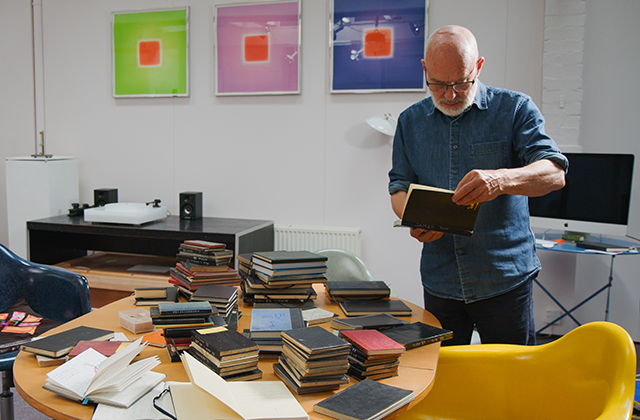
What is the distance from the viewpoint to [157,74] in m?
3.98

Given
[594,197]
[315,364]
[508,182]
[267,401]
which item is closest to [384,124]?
[594,197]

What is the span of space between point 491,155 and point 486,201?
0.73 ft

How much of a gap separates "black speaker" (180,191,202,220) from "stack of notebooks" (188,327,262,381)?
2.51m

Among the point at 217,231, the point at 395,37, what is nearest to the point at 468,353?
the point at 217,231

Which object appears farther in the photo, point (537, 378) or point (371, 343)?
point (537, 378)

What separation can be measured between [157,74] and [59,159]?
1.01 m

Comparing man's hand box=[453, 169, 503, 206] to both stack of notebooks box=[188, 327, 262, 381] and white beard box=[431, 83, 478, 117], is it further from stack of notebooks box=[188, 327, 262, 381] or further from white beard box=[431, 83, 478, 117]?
stack of notebooks box=[188, 327, 262, 381]

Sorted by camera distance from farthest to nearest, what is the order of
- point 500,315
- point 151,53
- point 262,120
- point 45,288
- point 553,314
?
1. point 151,53
2. point 262,120
3. point 553,314
4. point 45,288
5. point 500,315

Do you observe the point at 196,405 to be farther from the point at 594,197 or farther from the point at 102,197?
the point at 102,197

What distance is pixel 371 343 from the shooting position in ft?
4.27

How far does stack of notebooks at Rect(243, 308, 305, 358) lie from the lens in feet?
4.61

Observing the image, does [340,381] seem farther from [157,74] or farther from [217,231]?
[157,74]

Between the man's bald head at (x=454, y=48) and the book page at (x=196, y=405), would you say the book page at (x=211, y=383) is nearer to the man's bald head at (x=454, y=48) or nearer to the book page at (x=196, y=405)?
the book page at (x=196, y=405)

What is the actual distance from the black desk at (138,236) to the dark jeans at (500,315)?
169 centimetres
